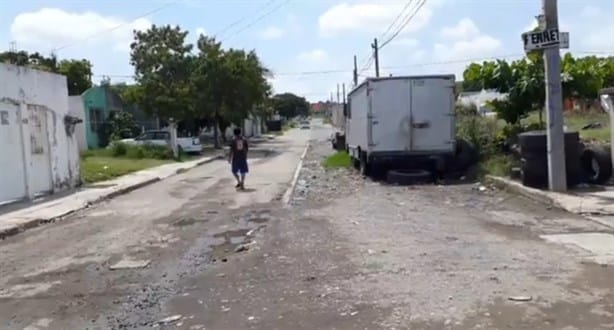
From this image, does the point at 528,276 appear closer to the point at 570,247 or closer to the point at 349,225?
the point at 570,247

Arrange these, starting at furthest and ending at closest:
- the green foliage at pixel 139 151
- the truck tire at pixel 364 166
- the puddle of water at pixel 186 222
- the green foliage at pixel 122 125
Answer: the green foliage at pixel 122 125
the green foliage at pixel 139 151
the truck tire at pixel 364 166
the puddle of water at pixel 186 222

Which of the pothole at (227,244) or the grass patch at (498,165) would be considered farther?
the grass patch at (498,165)

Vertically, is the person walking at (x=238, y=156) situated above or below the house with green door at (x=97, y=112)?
below

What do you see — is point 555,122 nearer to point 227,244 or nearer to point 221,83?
point 227,244

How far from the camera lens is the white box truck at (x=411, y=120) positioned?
73.7ft

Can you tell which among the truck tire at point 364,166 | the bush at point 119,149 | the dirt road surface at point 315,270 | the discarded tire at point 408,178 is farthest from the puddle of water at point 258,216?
the bush at point 119,149

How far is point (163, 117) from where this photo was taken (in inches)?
2029

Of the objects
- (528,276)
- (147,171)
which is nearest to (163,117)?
(147,171)

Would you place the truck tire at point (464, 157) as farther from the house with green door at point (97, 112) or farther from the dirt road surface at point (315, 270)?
the house with green door at point (97, 112)

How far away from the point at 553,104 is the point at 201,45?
42.7 meters

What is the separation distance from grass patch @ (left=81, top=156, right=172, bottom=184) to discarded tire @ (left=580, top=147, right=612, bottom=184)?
15888mm

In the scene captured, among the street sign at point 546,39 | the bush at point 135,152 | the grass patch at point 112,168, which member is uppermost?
the street sign at point 546,39

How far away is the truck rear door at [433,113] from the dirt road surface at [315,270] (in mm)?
6015

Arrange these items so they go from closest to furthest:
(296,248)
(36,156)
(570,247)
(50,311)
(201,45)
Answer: (50,311)
(570,247)
(296,248)
(36,156)
(201,45)
